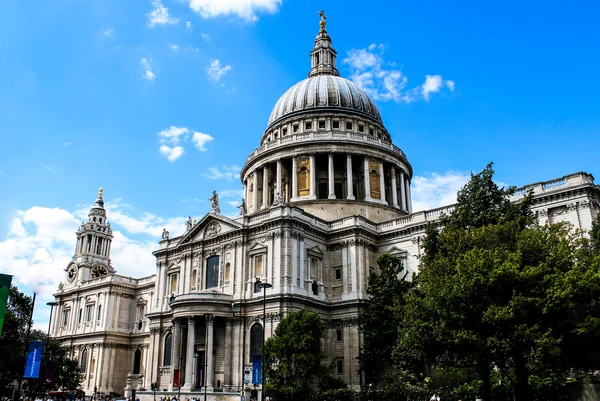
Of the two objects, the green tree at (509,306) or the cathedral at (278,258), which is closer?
the green tree at (509,306)

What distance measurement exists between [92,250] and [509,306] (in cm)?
7234

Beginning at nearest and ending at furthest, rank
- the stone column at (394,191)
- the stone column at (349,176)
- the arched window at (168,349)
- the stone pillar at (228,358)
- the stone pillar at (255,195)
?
the stone pillar at (228,358)
the arched window at (168,349)
the stone column at (349,176)
the stone column at (394,191)
the stone pillar at (255,195)

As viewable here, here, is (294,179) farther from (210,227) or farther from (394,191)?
(210,227)

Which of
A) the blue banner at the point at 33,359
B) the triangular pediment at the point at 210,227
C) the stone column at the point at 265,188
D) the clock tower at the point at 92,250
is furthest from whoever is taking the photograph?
the clock tower at the point at 92,250

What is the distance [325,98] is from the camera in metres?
69.7

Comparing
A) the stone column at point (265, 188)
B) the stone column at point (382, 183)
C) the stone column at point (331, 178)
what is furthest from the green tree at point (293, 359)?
the stone column at point (265, 188)

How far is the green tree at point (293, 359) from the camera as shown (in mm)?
37594

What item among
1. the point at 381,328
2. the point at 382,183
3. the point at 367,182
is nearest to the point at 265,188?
the point at 367,182

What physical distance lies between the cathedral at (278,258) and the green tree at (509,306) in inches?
425

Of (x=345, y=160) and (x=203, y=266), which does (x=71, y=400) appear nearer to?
(x=203, y=266)

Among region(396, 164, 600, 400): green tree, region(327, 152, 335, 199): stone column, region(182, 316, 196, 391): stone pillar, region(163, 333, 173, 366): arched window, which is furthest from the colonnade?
region(396, 164, 600, 400): green tree

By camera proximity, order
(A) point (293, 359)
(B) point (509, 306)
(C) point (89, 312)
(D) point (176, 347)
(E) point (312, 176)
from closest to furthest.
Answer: (B) point (509, 306), (A) point (293, 359), (D) point (176, 347), (E) point (312, 176), (C) point (89, 312)

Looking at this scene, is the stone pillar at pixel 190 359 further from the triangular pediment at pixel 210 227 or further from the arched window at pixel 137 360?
the arched window at pixel 137 360

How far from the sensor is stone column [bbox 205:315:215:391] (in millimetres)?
45922
